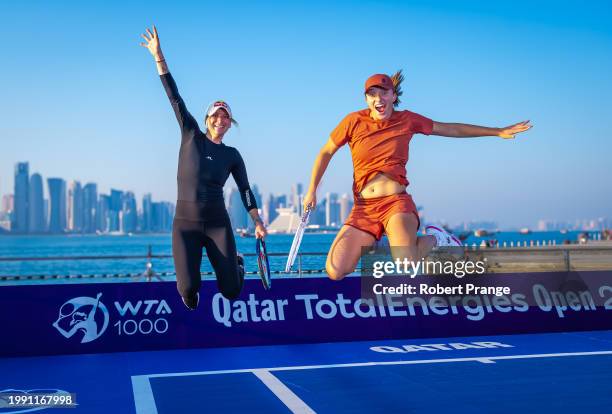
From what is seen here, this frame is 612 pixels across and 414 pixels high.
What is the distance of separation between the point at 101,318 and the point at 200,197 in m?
4.57

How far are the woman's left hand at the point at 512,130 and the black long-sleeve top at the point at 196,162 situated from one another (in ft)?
7.51

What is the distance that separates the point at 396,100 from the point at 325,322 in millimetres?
5024

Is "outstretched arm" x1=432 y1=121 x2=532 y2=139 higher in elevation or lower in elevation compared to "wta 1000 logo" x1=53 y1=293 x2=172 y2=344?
higher

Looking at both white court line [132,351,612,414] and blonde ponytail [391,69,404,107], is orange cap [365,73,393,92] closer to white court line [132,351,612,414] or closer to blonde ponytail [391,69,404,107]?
blonde ponytail [391,69,404,107]

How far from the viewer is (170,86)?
18.3ft

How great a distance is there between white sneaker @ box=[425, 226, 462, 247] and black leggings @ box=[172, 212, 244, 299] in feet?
5.37

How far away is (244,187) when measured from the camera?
6168 mm

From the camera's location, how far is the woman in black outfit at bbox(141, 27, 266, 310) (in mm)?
5707

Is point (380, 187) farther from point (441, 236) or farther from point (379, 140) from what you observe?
point (441, 236)

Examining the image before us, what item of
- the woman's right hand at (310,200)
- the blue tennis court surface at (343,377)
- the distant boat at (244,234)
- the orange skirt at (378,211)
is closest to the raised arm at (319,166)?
the woman's right hand at (310,200)

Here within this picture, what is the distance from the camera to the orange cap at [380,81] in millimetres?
5686

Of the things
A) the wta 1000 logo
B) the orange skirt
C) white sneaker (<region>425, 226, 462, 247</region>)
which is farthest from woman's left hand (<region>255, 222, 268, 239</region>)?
the wta 1000 logo

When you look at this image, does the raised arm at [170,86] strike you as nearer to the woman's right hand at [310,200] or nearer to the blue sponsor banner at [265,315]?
the woman's right hand at [310,200]

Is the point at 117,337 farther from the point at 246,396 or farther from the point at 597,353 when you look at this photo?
the point at 597,353
